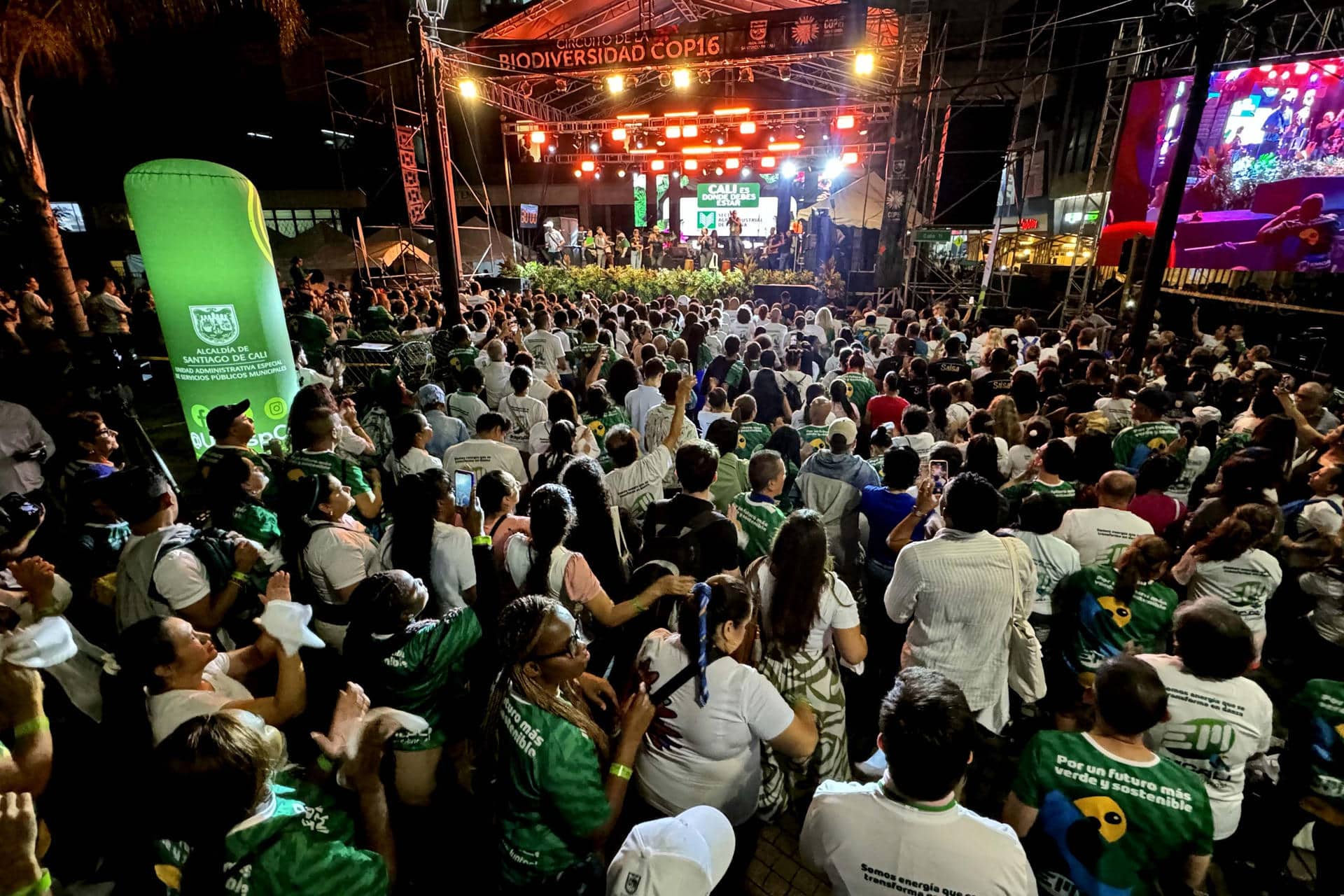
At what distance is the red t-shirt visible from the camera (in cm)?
543

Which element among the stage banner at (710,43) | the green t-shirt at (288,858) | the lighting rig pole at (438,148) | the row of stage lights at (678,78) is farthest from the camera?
the row of stage lights at (678,78)

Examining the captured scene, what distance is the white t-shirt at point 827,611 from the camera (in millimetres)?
2361

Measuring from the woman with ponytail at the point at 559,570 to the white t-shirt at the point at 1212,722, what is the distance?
1.74 metres

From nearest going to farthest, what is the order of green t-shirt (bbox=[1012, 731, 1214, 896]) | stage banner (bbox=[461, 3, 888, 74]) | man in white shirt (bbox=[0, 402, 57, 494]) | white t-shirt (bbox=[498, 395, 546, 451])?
green t-shirt (bbox=[1012, 731, 1214, 896])
man in white shirt (bbox=[0, 402, 57, 494])
white t-shirt (bbox=[498, 395, 546, 451])
stage banner (bbox=[461, 3, 888, 74])

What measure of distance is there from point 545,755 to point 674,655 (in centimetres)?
47

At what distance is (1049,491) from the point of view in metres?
3.48

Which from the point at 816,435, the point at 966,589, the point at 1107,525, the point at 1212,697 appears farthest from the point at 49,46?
the point at 1212,697

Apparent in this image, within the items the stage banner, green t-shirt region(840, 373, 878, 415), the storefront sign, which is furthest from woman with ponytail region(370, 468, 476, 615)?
the storefront sign

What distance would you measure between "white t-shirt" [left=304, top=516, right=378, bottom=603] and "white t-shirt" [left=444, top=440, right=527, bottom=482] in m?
1.08

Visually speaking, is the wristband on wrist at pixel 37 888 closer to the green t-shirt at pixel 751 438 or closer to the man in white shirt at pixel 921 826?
the man in white shirt at pixel 921 826

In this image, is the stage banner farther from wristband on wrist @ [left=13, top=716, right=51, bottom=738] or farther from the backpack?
wristband on wrist @ [left=13, top=716, right=51, bottom=738]

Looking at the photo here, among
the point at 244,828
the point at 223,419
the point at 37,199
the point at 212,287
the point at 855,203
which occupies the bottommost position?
the point at 244,828

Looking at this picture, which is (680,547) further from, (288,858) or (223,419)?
(223,419)

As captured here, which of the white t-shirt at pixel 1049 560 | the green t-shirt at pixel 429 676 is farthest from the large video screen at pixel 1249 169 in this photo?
the green t-shirt at pixel 429 676
